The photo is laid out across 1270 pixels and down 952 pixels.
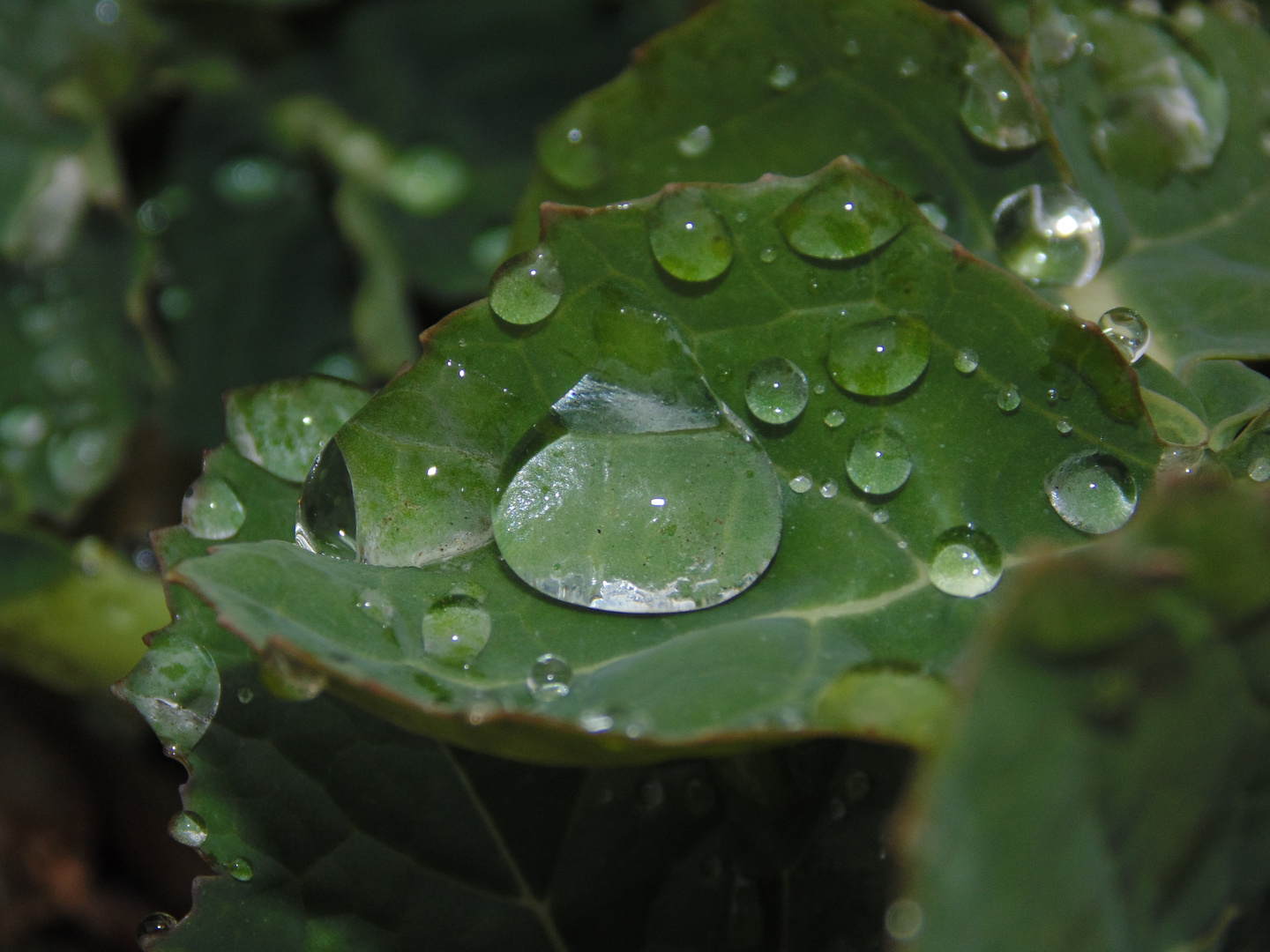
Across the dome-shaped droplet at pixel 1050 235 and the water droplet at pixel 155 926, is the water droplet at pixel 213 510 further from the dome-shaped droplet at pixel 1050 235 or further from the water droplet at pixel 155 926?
the dome-shaped droplet at pixel 1050 235

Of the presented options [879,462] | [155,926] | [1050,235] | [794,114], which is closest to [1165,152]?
[1050,235]

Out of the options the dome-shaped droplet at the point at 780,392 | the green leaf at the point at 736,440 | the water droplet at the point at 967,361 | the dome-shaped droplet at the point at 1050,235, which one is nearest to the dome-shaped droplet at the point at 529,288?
the green leaf at the point at 736,440

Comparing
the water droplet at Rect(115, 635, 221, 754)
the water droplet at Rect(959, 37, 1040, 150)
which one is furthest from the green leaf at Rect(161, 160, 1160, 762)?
the water droplet at Rect(959, 37, 1040, 150)

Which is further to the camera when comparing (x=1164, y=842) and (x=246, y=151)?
(x=246, y=151)

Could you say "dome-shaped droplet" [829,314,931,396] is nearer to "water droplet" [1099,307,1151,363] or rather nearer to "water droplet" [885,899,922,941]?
"water droplet" [1099,307,1151,363]

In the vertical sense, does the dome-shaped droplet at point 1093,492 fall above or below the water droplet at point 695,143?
below

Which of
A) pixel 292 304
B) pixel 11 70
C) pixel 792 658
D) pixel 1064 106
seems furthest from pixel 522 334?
pixel 11 70

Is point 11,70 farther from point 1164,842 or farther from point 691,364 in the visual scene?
point 1164,842
